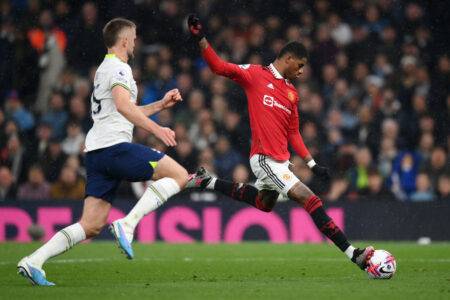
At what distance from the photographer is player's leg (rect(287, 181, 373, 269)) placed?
912 centimetres

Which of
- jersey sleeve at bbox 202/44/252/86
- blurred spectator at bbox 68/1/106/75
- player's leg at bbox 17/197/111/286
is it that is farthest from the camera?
blurred spectator at bbox 68/1/106/75

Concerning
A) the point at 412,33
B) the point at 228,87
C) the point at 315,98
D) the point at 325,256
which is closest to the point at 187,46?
the point at 228,87

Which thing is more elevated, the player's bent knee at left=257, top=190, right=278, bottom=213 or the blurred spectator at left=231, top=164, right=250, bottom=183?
the blurred spectator at left=231, top=164, right=250, bottom=183

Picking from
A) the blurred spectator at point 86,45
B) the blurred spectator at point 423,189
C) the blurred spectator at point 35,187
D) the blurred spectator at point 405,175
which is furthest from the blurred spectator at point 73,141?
the blurred spectator at point 423,189

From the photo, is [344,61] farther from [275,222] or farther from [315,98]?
[275,222]

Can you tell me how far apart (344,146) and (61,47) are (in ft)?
17.6

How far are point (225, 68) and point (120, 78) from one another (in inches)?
65.0

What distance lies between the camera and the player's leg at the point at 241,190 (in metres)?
10.2

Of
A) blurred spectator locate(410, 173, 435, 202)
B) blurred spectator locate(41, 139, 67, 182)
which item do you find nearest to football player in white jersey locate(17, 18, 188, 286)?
blurred spectator locate(41, 139, 67, 182)

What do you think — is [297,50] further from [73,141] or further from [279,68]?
[73,141]

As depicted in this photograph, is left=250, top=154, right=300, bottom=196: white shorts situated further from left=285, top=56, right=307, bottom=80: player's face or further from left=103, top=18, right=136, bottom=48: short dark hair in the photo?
left=103, top=18, right=136, bottom=48: short dark hair

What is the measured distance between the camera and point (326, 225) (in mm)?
9406

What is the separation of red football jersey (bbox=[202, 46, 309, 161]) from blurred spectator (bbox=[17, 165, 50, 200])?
707 centimetres

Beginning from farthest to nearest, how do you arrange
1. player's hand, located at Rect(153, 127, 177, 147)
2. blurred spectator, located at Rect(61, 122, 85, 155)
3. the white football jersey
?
blurred spectator, located at Rect(61, 122, 85, 155), the white football jersey, player's hand, located at Rect(153, 127, 177, 147)
